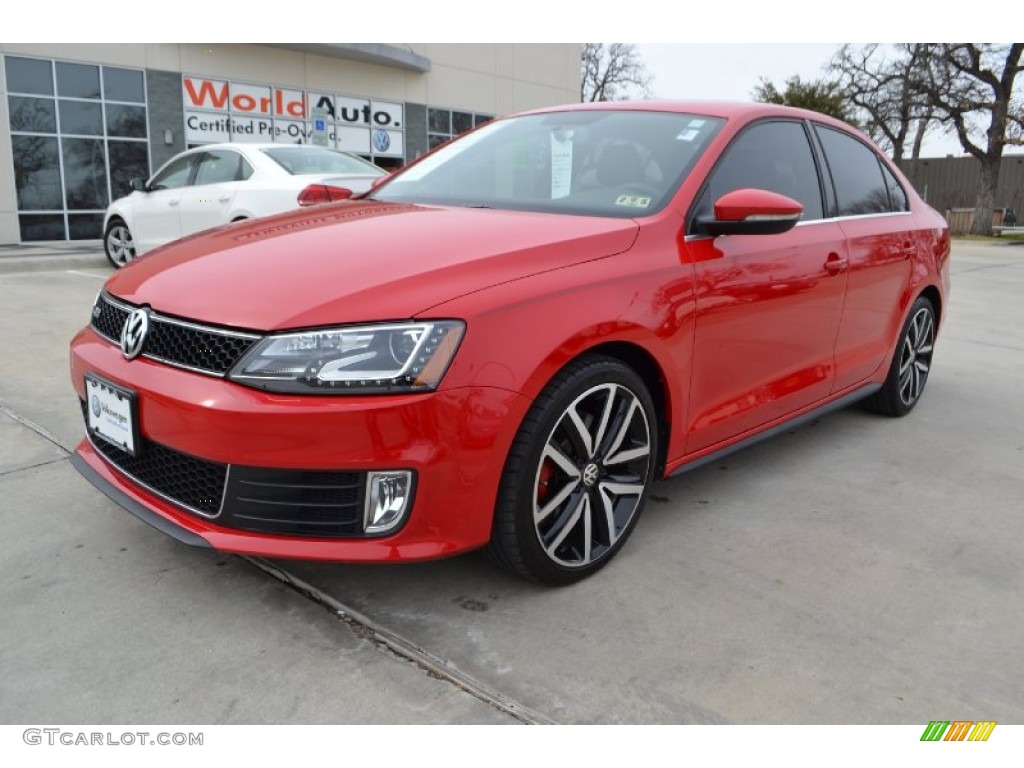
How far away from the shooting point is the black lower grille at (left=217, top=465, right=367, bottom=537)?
7.23ft

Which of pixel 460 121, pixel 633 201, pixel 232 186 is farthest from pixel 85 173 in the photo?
pixel 633 201

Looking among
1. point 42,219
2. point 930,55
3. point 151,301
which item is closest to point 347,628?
point 151,301

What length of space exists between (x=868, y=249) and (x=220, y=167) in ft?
21.9

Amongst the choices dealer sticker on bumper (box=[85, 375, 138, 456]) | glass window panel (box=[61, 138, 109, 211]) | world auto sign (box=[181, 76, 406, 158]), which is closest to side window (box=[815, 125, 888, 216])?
dealer sticker on bumper (box=[85, 375, 138, 456])

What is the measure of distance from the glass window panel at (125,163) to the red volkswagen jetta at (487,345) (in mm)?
14353

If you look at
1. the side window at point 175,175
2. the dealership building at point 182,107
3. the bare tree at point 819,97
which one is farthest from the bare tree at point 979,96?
the side window at point 175,175

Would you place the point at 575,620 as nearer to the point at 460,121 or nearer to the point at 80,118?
the point at 80,118

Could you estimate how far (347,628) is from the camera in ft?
7.91

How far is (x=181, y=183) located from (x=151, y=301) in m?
7.28

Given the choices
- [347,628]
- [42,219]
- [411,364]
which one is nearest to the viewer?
[411,364]

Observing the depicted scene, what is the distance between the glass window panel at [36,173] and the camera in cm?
1477

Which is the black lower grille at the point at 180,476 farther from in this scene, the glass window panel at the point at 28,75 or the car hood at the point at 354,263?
the glass window panel at the point at 28,75

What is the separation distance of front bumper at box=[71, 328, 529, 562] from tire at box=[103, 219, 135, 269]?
8.46 m
